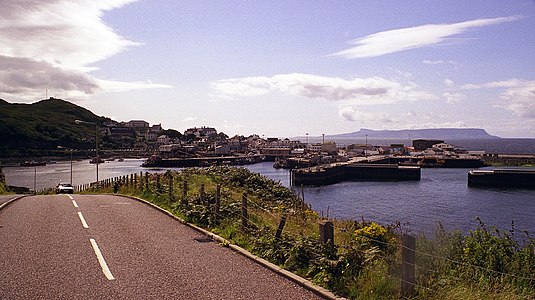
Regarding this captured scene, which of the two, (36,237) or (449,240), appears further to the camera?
(36,237)

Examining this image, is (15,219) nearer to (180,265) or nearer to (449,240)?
(180,265)

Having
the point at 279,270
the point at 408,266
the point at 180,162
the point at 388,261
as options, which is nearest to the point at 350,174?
the point at 180,162

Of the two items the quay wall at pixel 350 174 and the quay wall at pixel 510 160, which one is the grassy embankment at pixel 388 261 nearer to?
the quay wall at pixel 350 174

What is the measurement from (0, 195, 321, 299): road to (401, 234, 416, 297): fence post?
151cm

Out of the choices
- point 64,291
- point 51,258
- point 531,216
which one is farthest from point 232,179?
point 531,216

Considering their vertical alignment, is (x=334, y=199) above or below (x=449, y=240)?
below

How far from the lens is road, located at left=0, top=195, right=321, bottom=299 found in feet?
26.5

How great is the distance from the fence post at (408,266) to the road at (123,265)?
1.51 metres

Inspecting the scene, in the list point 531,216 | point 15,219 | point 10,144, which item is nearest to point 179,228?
point 15,219

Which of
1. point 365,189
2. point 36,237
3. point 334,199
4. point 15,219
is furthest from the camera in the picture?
point 365,189

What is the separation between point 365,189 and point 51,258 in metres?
69.1

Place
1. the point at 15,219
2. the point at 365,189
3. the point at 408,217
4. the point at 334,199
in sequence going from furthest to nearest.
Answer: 1. the point at 365,189
2. the point at 334,199
3. the point at 408,217
4. the point at 15,219

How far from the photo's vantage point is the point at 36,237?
42.8 feet

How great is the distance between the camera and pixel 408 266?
7293 millimetres
